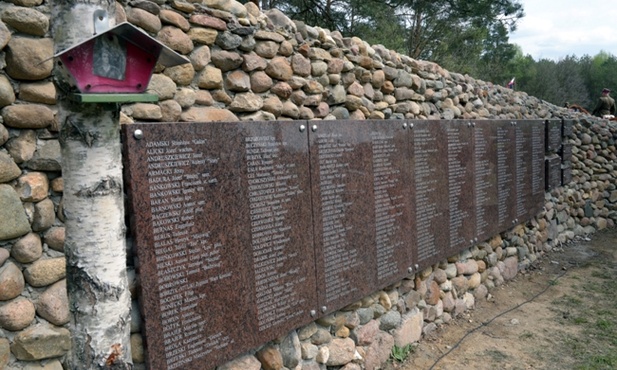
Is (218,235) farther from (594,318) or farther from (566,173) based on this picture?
(566,173)

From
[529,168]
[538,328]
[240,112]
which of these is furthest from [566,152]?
[240,112]

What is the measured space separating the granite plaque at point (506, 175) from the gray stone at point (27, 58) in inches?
184

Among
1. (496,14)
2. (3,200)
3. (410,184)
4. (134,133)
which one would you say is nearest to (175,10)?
(134,133)

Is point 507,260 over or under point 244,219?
under

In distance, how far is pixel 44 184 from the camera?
191cm

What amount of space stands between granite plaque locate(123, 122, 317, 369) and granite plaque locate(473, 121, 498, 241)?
2.61 meters

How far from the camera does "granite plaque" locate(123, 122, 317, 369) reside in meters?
2.18

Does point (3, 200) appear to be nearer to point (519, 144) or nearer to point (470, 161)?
point (470, 161)

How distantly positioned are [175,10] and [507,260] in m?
4.90

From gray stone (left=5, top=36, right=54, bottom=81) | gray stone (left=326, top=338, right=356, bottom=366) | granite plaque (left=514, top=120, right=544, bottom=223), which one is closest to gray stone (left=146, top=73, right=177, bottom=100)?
gray stone (left=5, top=36, right=54, bottom=81)

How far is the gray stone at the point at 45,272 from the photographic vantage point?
1864 millimetres

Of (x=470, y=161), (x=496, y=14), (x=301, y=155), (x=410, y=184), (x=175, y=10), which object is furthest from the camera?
(x=496, y=14)

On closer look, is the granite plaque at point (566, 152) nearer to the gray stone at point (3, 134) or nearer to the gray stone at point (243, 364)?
the gray stone at point (243, 364)

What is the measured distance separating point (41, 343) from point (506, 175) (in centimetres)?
503
